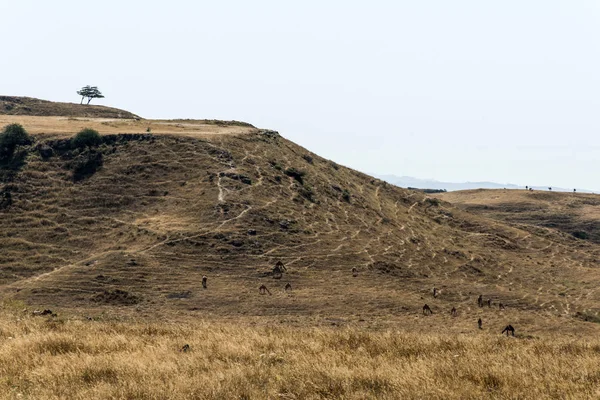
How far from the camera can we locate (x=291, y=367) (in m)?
10.8

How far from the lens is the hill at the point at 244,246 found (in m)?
34.0

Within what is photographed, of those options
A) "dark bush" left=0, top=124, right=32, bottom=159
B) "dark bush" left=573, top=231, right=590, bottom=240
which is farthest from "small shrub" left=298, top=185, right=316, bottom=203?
"dark bush" left=573, top=231, right=590, bottom=240

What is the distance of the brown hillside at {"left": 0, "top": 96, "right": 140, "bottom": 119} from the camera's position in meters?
96.5

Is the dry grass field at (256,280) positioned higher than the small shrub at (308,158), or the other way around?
the small shrub at (308,158)

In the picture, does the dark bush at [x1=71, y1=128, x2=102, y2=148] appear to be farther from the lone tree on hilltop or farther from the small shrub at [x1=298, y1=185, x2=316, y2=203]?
the lone tree on hilltop

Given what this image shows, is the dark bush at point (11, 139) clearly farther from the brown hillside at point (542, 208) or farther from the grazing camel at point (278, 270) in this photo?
the brown hillside at point (542, 208)

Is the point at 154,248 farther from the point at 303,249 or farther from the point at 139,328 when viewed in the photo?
the point at 139,328

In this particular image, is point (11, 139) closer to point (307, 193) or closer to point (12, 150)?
point (12, 150)

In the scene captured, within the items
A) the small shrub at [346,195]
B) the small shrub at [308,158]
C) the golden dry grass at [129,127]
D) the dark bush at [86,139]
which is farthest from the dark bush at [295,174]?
the dark bush at [86,139]

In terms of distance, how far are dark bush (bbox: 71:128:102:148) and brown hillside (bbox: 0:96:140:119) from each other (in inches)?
1580

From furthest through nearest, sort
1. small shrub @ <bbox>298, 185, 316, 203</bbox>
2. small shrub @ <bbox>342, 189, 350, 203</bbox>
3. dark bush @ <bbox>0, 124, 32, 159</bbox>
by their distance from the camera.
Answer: small shrub @ <bbox>342, 189, 350, 203</bbox> → dark bush @ <bbox>0, 124, 32, 159</bbox> → small shrub @ <bbox>298, 185, 316, 203</bbox>

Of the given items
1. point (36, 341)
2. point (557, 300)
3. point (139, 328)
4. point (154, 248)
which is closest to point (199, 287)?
point (154, 248)

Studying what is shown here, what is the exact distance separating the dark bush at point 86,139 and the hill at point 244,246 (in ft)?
3.20

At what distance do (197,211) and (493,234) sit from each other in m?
36.9
